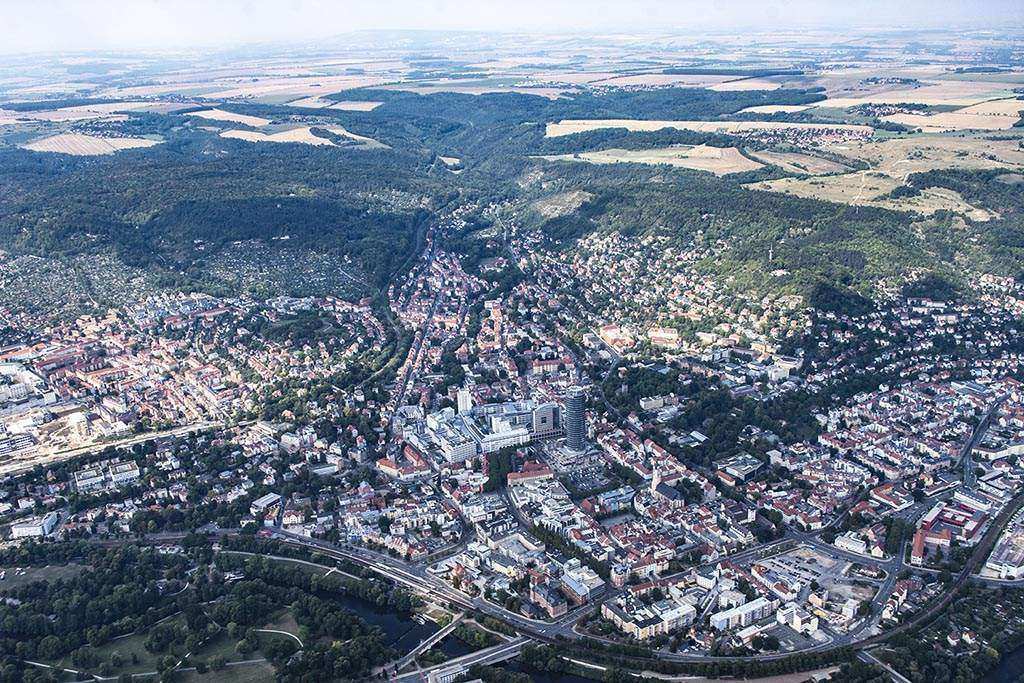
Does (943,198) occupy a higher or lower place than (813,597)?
higher

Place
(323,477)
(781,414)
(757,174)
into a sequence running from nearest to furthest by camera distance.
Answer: (323,477) < (781,414) < (757,174)

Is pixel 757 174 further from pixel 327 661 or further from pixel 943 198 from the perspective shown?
pixel 327 661

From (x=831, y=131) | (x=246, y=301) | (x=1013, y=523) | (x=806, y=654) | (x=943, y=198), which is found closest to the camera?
(x=806, y=654)

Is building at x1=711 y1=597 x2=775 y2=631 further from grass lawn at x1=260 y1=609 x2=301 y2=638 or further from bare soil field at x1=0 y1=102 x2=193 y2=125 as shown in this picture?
bare soil field at x1=0 y1=102 x2=193 y2=125

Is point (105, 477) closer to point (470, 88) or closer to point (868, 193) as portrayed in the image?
point (868, 193)

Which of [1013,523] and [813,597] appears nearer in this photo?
[813,597]

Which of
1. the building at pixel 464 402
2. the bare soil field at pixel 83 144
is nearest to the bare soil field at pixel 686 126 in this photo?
the bare soil field at pixel 83 144

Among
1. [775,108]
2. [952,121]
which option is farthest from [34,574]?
[775,108]

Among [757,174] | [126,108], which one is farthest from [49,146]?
[757,174]
